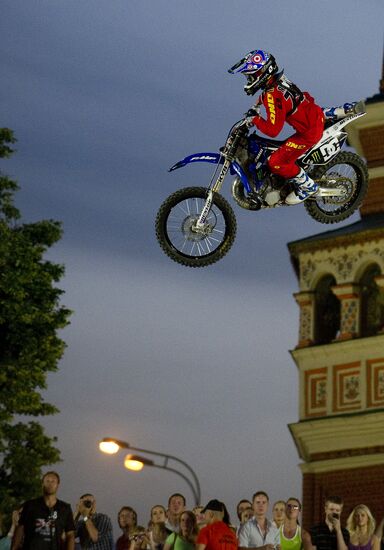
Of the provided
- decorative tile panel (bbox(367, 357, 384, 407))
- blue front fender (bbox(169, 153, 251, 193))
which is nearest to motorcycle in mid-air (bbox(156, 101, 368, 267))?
blue front fender (bbox(169, 153, 251, 193))

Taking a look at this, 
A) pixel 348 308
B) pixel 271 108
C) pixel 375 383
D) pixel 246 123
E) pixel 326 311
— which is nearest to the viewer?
pixel 271 108

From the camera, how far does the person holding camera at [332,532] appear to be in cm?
3238

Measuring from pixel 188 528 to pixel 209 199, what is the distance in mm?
4883

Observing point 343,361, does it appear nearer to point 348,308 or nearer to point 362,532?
point 348,308

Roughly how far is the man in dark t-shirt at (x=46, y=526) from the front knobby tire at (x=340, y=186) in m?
5.98

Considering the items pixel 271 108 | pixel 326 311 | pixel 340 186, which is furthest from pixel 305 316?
pixel 271 108

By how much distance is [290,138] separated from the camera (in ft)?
109

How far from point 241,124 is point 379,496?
64.7 ft

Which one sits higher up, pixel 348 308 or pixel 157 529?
pixel 348 308

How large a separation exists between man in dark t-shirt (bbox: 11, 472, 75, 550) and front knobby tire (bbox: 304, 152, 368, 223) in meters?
5.98

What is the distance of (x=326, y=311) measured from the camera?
2135 inches

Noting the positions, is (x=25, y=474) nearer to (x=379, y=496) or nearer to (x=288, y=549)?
(x=379, y=496)

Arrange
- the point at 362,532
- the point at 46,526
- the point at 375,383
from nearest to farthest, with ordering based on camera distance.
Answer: the point at 46,526
the point at 362,532
the point at 375,383

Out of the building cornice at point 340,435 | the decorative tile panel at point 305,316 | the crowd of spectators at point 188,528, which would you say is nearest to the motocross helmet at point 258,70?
the crowd of spectators at point 188,528
